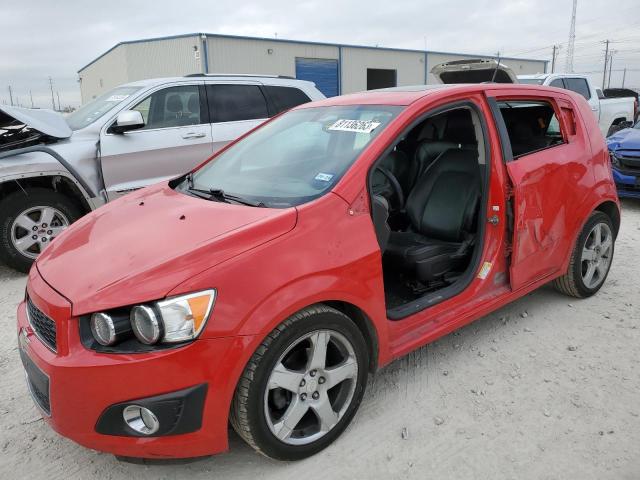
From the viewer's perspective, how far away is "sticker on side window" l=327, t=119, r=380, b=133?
2.62m

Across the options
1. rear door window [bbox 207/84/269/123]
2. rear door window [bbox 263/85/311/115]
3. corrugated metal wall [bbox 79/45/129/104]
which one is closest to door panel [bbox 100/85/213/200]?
rear door window [bbox 207/84/269/123]

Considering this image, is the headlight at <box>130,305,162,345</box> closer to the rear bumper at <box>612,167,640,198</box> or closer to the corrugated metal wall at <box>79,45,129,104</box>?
the rear bumper at <box>612,167,640,198</box>

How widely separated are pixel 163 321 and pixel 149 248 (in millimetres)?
427

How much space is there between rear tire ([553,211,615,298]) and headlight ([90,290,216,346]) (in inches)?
114

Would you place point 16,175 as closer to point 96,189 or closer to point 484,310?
point 96,189

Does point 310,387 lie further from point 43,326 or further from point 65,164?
point 65,164

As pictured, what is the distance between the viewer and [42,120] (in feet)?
16.1

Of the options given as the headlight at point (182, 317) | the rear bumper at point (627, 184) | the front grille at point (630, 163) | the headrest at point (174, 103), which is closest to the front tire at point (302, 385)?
the headlight at point (182, 317)

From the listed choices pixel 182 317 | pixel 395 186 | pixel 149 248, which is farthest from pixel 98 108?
pixel 182 317

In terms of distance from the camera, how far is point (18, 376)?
10.0ft

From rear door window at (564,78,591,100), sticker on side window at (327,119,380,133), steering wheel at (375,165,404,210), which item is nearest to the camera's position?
sticker on side window at (327,119,380,133)

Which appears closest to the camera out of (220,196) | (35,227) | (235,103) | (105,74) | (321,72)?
(220,196)

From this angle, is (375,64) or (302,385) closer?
(302,385)

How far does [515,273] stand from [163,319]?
7.27ft
